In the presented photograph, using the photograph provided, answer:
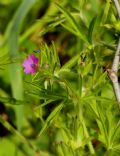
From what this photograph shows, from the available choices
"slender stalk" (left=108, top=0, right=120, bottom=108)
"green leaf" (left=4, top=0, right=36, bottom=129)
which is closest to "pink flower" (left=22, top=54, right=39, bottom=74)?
"slender stalk" (left=108, top=0, right=120, bottom=108)

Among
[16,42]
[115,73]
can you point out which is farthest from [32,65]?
[16,42]

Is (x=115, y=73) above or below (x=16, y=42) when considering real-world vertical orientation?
below

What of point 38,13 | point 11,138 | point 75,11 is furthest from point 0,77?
point 75,11

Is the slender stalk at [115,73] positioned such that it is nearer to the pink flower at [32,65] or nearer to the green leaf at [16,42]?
the pink flower at [32,65]

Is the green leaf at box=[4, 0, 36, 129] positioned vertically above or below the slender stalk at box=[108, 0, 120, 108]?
above

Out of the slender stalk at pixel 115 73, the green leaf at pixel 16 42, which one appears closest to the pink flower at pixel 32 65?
A: the slender stalk at pixel 115 73

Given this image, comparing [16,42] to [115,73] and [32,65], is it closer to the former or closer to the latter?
[32,65]

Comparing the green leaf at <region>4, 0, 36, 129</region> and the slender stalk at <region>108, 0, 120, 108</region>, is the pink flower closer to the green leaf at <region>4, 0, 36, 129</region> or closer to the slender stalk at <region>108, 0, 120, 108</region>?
the slender stalk at <region>108, 0, 120, 108</region>

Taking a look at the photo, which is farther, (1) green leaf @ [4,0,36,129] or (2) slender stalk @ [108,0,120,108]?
(1) green leaf @ [4,0,36,129]

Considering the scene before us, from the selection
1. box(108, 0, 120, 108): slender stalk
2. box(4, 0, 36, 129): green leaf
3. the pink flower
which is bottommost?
box(108, 0, 120, 108): slender stalk

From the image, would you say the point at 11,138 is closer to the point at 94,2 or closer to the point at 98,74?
the point at 94,2

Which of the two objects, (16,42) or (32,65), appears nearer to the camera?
(32,65)
